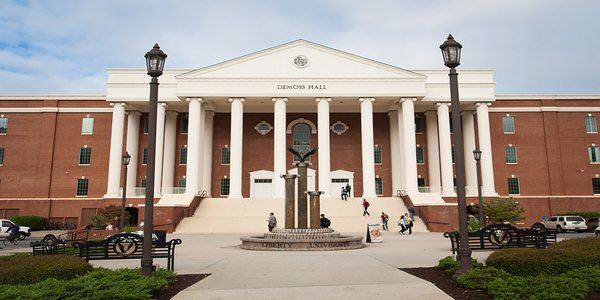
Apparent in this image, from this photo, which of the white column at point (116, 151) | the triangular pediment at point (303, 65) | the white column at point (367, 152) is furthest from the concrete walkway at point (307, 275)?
the white column at point (116, 151)

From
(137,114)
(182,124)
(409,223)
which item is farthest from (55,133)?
(409,223)

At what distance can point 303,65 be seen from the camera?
44.3 metres

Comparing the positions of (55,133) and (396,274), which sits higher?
(55,133)

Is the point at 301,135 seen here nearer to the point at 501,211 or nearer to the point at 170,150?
the point at 170,150

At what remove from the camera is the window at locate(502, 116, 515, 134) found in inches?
1945

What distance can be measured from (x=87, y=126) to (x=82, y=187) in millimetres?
6246

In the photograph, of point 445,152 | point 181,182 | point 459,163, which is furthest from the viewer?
point 181,182

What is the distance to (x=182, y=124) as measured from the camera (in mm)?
49906

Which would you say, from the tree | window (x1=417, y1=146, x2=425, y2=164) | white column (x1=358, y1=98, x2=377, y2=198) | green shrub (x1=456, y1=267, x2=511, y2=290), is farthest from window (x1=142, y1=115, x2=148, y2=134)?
green shrub (x1=456, y1=267, x2=511, y2=290)

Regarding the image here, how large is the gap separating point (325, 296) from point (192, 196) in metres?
32.8

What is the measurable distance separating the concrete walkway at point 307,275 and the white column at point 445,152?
27812 millimetres

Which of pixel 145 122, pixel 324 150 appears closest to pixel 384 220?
pixel 324 150

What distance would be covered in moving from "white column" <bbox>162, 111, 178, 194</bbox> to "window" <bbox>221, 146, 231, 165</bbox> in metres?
4.80

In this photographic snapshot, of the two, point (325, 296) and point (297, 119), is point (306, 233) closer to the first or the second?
point (325, 296)
